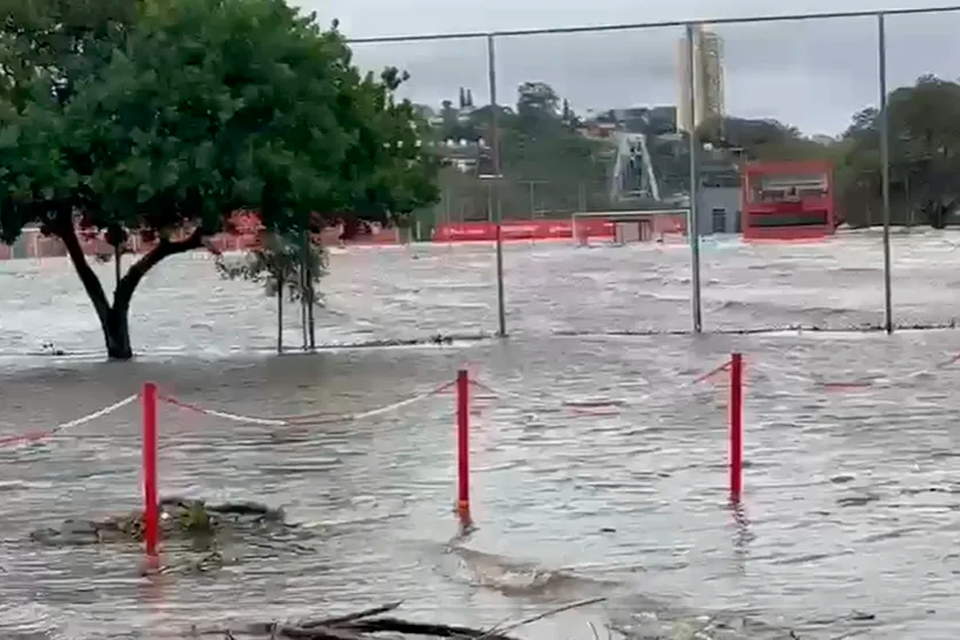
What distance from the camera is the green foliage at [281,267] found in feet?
81.7

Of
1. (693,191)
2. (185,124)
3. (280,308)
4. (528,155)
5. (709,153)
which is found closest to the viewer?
(185,124)

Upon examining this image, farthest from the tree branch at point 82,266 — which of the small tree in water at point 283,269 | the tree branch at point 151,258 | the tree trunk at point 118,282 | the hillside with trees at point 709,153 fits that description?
the hillside with trees at point 709,153

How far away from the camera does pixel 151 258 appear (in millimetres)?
24672

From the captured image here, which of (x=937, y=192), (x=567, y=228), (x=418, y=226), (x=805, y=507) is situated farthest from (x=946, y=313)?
(x=805, y=507)

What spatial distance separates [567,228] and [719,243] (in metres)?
2.18

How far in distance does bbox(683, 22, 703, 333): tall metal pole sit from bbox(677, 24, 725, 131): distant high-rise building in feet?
0.05

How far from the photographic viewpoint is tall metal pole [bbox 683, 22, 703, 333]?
86.9 ft

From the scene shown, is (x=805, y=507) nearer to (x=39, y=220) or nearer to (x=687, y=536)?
(x=687, y=536)

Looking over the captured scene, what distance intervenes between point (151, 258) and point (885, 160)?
1013 centimetres

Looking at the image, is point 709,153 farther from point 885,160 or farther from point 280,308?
point 280,308

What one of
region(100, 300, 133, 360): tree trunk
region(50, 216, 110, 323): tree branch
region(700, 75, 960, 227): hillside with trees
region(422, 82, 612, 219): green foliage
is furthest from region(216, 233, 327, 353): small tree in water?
region(700, 75, 960, 227): hillside with trees

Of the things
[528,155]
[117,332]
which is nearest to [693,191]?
[528,155]

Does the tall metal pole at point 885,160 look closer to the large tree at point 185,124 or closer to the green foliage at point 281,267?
the large tree at point 185,124

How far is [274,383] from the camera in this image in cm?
2103
